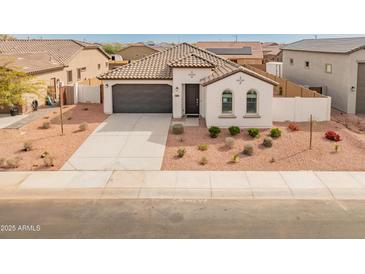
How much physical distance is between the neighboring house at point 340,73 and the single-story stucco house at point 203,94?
4.33 meters

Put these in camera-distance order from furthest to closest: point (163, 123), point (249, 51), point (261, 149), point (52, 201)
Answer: point (249, 51)
point (163, 123)
point (261, 149)
point (52, 201)

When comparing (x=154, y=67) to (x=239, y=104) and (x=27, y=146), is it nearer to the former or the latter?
(x=239, y=104)

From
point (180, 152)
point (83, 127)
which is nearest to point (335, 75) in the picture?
point (180, 152)

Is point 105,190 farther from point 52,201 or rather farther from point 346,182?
point 346,182

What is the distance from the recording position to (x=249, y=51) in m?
62.1

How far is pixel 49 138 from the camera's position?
2055 centimetres

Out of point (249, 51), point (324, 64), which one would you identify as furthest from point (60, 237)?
point (249, 51)

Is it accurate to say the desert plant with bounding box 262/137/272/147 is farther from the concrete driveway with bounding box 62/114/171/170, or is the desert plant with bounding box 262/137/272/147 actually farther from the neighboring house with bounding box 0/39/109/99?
the neighboring house with bounding box 0/39/109/99

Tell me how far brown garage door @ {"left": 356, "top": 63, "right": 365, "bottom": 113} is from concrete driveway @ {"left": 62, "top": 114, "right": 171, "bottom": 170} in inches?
491

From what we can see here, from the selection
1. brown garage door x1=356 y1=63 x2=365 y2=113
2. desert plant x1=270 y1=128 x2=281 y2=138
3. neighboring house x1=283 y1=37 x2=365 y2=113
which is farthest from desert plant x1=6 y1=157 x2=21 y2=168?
brown garage door x1=356 y1=63 x2=365 y2=113

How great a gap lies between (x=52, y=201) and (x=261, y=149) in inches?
379

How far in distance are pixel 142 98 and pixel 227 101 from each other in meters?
6.95

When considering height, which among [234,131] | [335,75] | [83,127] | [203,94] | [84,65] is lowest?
[234,131]

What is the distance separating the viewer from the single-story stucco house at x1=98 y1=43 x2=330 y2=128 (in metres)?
21.8
